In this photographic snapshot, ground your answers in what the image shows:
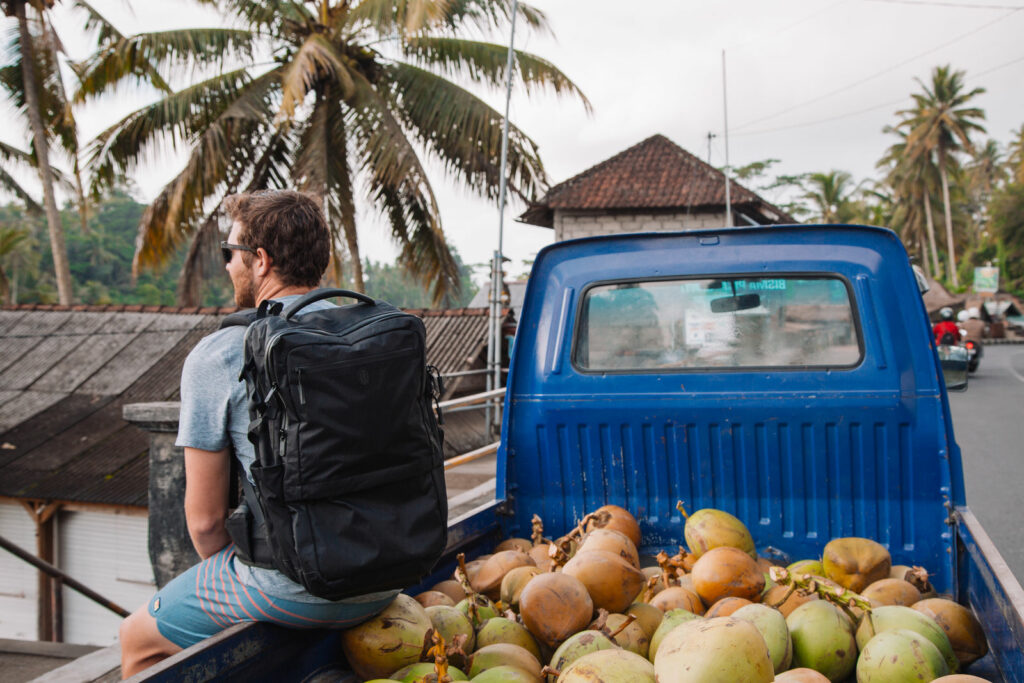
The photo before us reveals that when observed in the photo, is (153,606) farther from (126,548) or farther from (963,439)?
(963,439)

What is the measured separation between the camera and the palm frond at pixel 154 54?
45.3 feet

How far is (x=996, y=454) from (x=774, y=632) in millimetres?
9128

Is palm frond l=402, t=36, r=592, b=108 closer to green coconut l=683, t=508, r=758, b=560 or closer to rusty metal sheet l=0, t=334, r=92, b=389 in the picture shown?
rusty metal sheet l=0, t=334, r=92, b=389

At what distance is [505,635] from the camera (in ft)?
7.06

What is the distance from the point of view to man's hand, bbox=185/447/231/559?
6.28 ft

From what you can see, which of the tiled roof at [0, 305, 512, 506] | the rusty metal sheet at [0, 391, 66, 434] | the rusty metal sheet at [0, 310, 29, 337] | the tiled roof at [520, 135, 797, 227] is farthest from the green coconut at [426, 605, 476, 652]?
the tiled roof at [520, 135, 797, 227]

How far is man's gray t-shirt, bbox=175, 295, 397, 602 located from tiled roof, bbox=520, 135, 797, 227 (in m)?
16.7

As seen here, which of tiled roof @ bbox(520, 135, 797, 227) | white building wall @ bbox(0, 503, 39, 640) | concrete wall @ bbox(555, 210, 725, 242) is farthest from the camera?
concrete wall @ bbox(555, 210, 725, 242)

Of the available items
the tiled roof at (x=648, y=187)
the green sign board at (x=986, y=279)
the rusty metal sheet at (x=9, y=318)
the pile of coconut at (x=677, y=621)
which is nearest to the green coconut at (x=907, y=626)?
the pile of coconut at (x=677, y=621)

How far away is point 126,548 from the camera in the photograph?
1035cm

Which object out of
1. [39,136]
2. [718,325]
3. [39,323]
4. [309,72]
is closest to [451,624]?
[718,325]

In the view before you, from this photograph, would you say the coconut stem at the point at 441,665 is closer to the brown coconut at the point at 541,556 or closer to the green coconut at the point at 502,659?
the green coconut at the point at 502,659

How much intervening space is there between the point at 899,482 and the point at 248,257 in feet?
7.57

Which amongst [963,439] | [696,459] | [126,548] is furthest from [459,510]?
[963,439]
